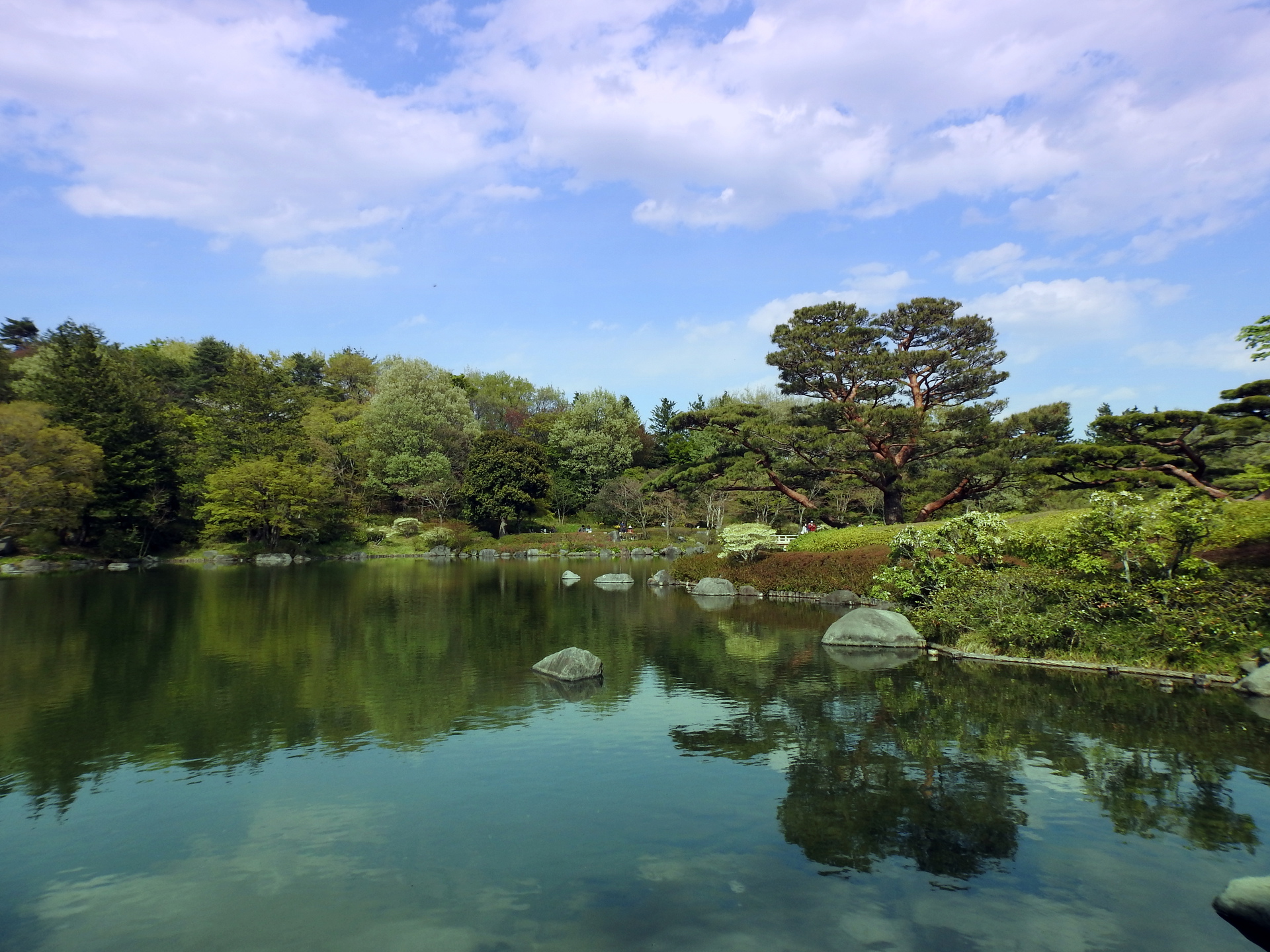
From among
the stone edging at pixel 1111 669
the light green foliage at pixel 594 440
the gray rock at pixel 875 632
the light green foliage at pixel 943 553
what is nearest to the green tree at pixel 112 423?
the light green foliage at pixel 594 440

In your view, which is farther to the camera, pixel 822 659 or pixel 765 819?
pixel 822 659

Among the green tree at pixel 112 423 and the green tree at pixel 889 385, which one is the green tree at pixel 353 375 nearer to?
the green tree at pixel 112 423

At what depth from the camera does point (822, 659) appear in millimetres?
16578

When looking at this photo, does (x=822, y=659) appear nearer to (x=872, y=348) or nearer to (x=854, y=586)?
(x=854, y=586)

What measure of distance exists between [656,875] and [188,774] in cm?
633

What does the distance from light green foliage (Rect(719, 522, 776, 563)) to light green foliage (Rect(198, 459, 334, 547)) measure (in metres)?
33.7

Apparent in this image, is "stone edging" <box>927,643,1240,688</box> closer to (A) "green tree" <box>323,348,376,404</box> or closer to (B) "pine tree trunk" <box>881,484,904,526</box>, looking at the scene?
(B) "pine tree trunk" <box>881,484,904,526</box>

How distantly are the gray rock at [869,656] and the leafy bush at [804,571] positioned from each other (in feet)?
22.7

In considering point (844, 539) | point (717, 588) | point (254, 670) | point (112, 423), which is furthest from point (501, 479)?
point (254, 670)

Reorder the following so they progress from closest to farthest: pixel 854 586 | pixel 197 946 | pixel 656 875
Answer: pixel 197 946, pixel 656 875, pixel 854 586

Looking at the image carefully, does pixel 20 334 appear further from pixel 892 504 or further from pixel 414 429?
pixel 892 504

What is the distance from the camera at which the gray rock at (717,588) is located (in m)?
30.4

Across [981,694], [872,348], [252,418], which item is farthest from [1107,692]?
[252,418]

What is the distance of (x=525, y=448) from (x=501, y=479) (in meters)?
3.70
